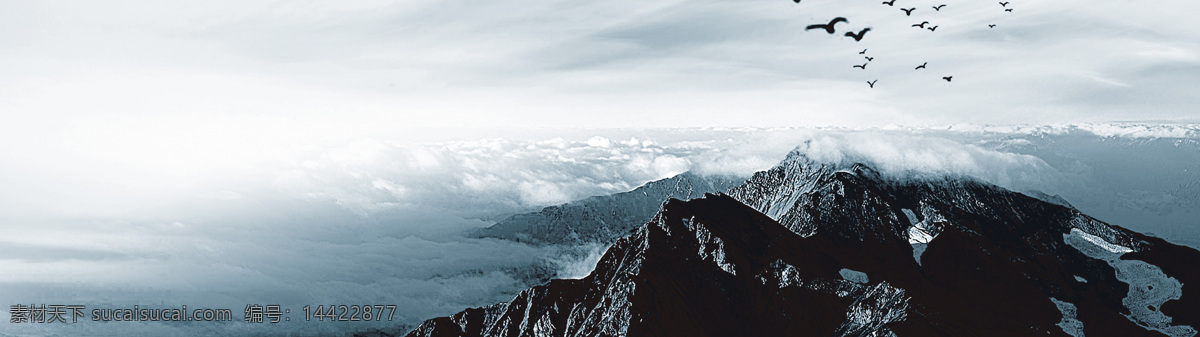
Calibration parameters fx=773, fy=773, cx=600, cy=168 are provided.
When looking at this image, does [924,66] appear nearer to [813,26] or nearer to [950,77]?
[950,77]

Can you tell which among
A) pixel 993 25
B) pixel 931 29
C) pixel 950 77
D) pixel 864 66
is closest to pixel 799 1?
pixel 864 66

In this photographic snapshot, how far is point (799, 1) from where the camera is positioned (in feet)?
243

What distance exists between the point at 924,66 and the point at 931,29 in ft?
22.1

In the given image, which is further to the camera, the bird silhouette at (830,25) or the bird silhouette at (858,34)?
the bird silhouette at (858,34)

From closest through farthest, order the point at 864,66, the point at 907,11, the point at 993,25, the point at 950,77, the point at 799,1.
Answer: the point at 799,1 → the point at 907,11 → the point at 864,66 → the point at 950,77 → the point at 993,25

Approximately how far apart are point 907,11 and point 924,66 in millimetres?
21648

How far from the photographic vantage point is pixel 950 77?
14975 centimetres

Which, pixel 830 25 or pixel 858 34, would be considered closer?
pixel 830 25

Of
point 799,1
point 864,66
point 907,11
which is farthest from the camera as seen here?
point 864,66

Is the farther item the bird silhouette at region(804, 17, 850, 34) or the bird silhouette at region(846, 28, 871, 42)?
the bird silhouette at region(846, 28, 871, 42)

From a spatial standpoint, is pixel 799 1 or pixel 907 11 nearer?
pixel 799 1

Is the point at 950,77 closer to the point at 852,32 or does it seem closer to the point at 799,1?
the point at 852,32

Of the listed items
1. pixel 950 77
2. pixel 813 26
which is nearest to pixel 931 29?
pixel 950 77

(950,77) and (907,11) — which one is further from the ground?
(907,11)
